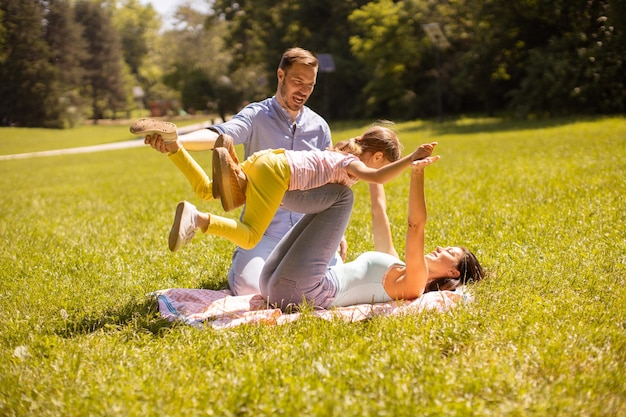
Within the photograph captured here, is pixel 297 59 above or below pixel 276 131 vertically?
above

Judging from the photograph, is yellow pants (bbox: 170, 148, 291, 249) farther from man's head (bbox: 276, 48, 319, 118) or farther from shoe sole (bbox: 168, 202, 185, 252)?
man's head (bbox: 276, 48, 319, 118)

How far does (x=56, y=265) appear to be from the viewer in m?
5.32

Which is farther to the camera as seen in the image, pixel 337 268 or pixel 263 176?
→ pixel 337 268

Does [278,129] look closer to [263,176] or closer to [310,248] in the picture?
[263,176]

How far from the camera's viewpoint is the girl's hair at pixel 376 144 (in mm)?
3855

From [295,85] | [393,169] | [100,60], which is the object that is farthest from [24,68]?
[393,169]

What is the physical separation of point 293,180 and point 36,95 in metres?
10.2

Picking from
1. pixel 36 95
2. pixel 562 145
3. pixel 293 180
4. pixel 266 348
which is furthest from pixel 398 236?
pixel 36 95

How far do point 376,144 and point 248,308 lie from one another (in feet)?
4.33

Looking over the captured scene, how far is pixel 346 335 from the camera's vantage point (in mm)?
3225

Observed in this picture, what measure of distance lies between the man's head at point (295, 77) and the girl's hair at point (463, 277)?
152cm

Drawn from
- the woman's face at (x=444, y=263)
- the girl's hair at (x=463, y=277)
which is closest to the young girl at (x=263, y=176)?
the woman's face at (x=444, y=263)

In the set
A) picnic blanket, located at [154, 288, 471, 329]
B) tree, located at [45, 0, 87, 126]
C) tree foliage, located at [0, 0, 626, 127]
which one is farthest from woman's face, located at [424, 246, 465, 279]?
tree, located at [45, 0, 87, 126]

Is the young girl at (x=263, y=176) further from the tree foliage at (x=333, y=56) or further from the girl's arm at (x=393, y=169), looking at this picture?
the tree foliage at (x=333, y=56)
